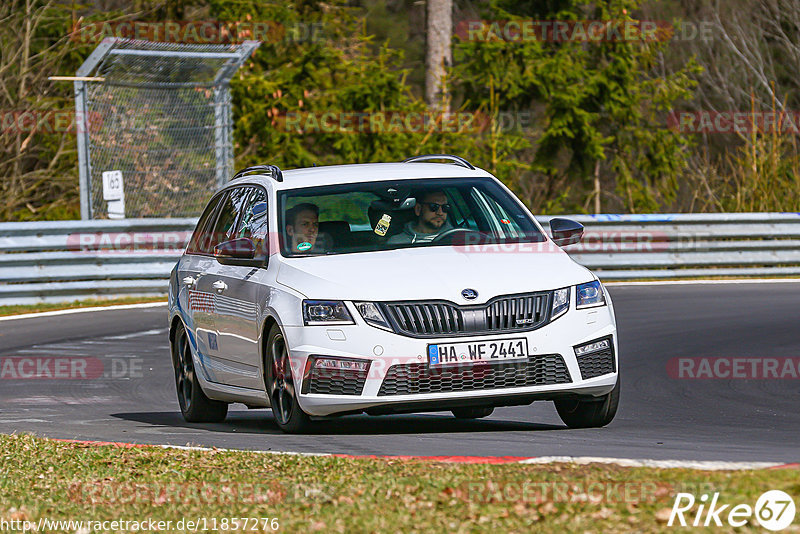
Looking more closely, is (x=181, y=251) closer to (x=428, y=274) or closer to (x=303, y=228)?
(x=303, y=228)

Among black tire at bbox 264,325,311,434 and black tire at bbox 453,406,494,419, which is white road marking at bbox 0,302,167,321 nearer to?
black tire at bbox 453,406,494,419

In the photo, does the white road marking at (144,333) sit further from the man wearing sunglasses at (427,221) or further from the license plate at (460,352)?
the license plate at (460,352)

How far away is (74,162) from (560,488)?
21589 millimetres

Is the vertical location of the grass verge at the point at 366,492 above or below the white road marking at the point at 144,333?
above

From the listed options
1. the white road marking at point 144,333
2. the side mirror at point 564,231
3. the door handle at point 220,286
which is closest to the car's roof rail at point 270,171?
the door handle at point 220,286

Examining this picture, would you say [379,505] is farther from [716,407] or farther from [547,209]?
[547,209]

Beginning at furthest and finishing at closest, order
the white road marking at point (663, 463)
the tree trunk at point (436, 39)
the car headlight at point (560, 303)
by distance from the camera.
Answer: the tree trunk at point (436, 39) < the car headlight at point (560, 303) < the white road marking at point (663, 463)

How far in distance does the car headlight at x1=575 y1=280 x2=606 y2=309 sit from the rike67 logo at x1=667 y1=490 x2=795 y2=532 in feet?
10.4

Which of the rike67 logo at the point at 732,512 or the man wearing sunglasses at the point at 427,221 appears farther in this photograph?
the man wearing sunglasses at the point at 427,221

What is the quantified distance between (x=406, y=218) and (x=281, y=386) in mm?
1379

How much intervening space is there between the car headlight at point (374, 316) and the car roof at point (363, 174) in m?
1.60

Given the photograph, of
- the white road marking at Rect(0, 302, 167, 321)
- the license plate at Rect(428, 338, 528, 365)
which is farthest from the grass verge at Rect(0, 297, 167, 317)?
the license plate at Rect(428, 338, 528, 365)

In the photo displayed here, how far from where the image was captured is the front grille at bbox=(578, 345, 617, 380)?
337 inches

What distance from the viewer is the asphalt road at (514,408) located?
8109 millimetres
